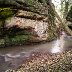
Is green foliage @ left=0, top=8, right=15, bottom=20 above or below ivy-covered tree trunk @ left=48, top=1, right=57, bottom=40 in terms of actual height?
above

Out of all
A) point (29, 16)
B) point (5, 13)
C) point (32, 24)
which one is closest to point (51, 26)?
point (32, 24)

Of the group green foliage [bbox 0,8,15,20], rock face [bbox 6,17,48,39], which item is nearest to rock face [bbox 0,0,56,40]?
rock face [bbox 6,17,48,39]

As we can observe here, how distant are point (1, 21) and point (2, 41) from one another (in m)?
2.06

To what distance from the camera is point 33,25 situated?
20.2 metres

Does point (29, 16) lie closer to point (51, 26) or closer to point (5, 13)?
point (5, 13)

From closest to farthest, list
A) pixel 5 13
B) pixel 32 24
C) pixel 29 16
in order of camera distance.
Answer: pixel 5 13
pixel 29 16
pixel 32 24

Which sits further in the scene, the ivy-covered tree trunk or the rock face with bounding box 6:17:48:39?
the ivy-covered tree trunk

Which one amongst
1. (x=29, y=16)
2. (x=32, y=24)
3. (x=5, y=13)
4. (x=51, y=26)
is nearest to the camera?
(x=5, y=13)

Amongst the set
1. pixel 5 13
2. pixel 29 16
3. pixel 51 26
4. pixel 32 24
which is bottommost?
pixel 51 26

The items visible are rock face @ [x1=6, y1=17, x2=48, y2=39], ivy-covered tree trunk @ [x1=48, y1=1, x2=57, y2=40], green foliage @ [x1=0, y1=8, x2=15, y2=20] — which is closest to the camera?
green foliage @ [x1=0, y1=8, x2=15, y2=20]

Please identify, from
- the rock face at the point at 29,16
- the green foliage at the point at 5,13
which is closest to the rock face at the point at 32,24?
the rock face at the point at 29,16

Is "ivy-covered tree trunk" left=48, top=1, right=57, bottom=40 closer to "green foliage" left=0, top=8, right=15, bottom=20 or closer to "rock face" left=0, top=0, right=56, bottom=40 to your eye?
"rock face" left=0, top=0, right=56, bottom=40

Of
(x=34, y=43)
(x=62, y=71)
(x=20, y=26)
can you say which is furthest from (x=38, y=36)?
(x=62, y=71)

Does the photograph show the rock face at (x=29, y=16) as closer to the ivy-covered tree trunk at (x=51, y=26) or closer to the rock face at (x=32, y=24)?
the rock face at (x=32, y=24)
